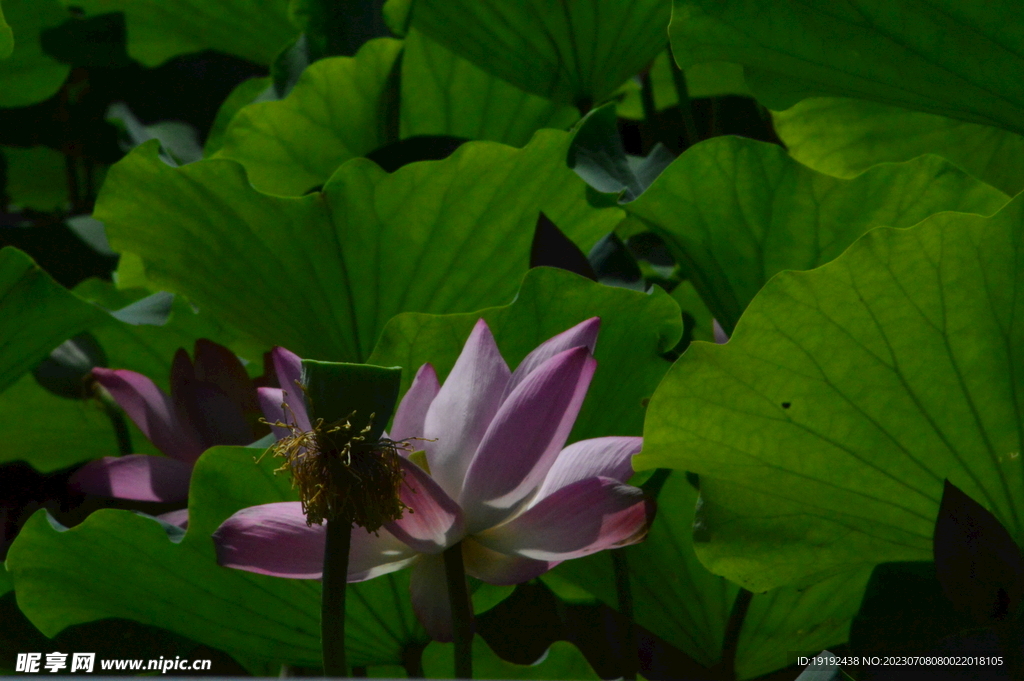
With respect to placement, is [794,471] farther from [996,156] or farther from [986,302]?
[996,156]

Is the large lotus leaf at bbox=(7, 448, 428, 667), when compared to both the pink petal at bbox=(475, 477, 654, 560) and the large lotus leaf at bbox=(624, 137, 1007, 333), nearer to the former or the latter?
the pink petal at bbox=(475, 477, 654, 560)

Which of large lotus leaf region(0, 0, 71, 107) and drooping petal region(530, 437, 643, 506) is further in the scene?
large lotus leaf region(0, 0, 71, 107)

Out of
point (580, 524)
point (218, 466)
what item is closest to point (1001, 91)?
point (580, 524)

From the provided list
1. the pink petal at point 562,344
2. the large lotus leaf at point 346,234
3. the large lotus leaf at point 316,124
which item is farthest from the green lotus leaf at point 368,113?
the pink petal at point 562,344

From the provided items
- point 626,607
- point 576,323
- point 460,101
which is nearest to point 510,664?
point 626,607

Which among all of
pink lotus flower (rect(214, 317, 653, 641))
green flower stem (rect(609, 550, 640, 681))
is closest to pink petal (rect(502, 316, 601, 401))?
pink lotus flower (rect(214, 317, 653, 641))

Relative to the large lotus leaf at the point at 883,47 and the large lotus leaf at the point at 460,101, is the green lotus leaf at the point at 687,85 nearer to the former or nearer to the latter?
the large lotus leaf at the point at 460,101
